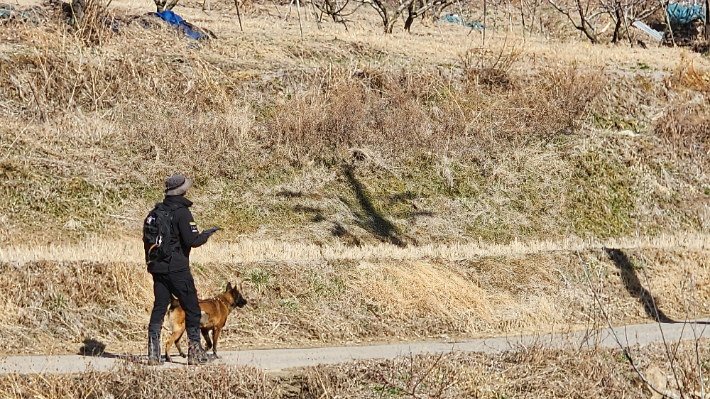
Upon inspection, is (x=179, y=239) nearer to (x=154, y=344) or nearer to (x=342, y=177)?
(x=154, y=344)

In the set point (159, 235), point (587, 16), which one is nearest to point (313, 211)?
point (159, 235)

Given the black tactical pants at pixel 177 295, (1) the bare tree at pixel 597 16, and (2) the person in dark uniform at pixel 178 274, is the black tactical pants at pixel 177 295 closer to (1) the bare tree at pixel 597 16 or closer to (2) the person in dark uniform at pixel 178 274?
(2) the person in dark uniform at pixel 178 274

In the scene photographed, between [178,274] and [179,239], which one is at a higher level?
[179,239]

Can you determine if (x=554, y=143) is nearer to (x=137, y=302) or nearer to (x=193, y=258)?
(x=193, y=258)

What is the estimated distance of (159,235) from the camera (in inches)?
344

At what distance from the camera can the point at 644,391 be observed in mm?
10148

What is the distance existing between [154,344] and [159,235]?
1.12 metres

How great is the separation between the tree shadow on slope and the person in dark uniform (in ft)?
27.2

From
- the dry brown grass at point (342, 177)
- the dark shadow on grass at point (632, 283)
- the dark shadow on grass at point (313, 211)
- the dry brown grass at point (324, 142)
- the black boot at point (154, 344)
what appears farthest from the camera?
the dark shadow on grass at point (313, 211)

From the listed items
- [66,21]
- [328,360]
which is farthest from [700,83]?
[328,360]

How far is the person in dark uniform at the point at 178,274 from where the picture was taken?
884cm

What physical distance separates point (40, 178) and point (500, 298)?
329 inches

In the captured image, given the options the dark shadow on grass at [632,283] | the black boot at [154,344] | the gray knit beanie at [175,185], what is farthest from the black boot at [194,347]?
the dark shadow on grass at [632,283]

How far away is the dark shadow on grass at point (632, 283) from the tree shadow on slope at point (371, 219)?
3.79 meters
